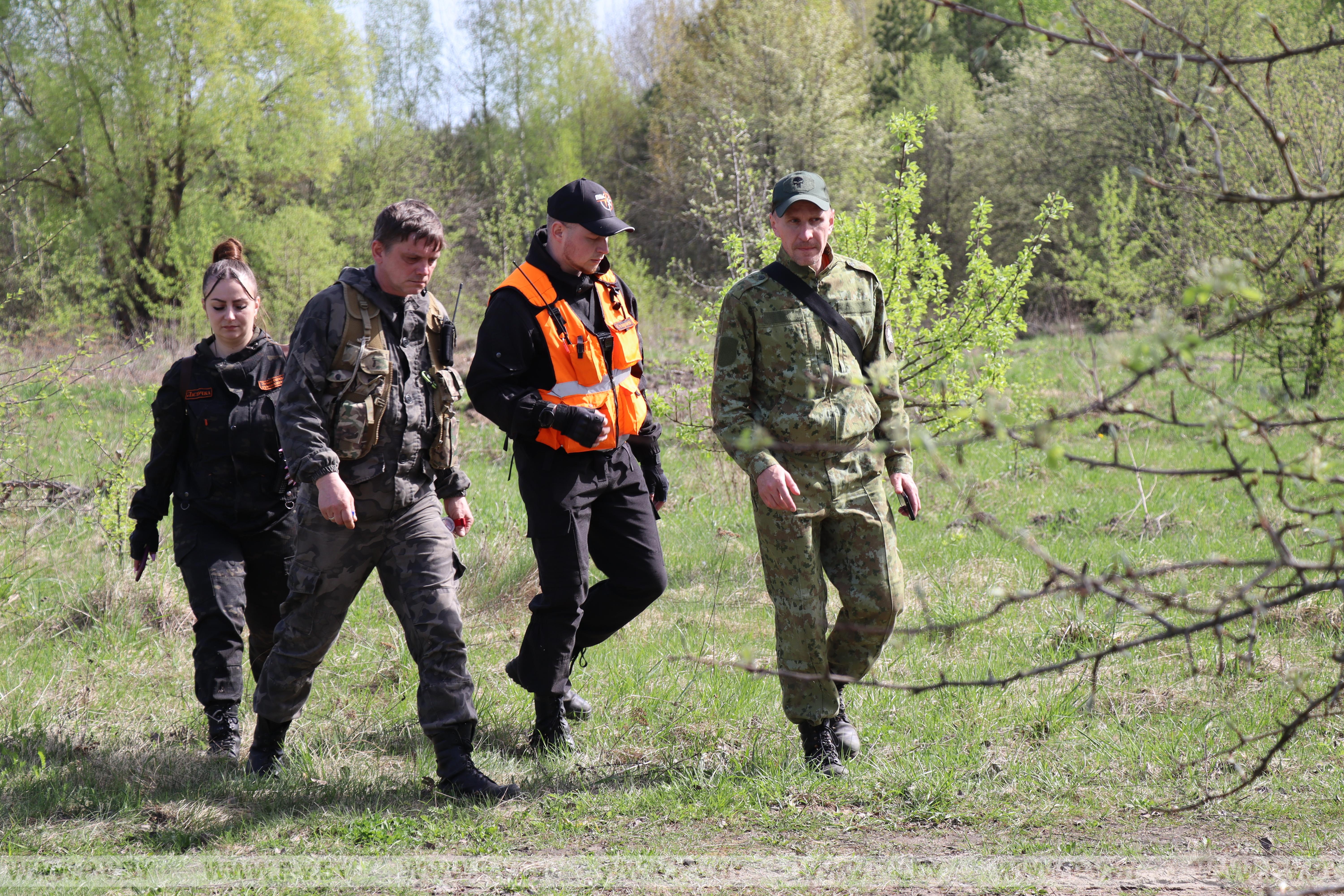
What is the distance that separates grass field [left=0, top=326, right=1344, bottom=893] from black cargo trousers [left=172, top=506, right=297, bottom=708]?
339 millimetres

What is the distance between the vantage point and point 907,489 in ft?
13.6

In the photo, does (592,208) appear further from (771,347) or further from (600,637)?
(600,637)

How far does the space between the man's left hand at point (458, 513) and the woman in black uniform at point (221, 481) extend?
0.72 m

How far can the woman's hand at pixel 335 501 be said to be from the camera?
372 centimetres

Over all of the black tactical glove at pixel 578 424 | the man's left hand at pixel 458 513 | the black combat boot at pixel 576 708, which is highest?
the black tactical glove at pixel 578 424

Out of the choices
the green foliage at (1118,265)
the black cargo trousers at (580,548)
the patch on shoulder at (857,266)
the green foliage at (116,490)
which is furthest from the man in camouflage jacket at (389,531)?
the green foliage at (1118,265)

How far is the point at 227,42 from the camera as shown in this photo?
2272 cm

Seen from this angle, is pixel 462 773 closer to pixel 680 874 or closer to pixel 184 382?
pixel 680 874

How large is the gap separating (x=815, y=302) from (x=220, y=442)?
2515mm

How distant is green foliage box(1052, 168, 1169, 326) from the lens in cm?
1769

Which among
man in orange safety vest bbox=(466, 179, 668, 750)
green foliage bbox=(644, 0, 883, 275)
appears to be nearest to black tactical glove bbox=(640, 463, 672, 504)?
man in orange safety vest bbox=(466, 179, 668, 750)

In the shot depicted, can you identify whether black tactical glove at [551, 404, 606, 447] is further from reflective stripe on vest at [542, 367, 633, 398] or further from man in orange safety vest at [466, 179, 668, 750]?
reflective stripe on vest at [542, 367, 633, 398]

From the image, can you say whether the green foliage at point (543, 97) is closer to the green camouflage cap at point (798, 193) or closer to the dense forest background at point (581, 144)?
the dense forest background at point (581, 144)

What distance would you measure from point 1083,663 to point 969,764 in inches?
51.5
